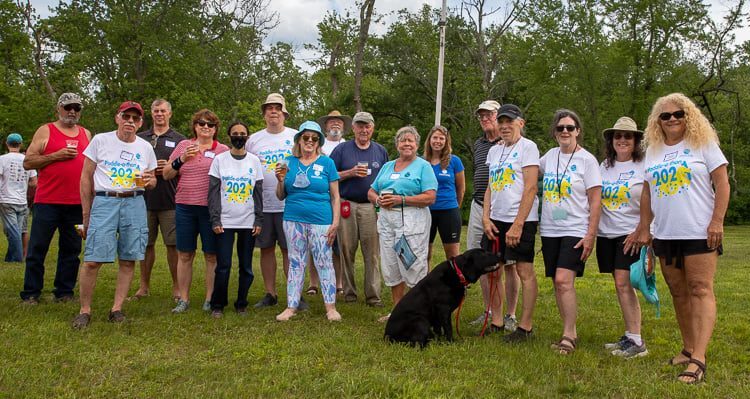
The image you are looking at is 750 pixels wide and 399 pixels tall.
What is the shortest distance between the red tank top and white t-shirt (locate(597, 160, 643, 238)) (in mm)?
5170

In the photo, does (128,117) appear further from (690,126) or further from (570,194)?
(690,126)

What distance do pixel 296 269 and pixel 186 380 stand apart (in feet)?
6.99

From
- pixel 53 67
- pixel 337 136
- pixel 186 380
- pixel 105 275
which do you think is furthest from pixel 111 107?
pixel 186 380

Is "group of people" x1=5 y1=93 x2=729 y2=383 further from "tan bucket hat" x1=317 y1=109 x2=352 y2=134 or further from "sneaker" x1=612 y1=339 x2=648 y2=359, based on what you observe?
"tan bucket hat" x1=317 y1=109 x2=352 y2=134

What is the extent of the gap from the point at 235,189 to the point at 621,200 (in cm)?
359

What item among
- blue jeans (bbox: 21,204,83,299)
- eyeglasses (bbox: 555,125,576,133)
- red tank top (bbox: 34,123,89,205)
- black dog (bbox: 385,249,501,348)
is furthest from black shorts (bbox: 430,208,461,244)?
blue jeans (bbox: 21,204,83,299)

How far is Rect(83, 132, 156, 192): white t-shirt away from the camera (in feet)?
17.9

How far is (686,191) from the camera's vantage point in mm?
4020

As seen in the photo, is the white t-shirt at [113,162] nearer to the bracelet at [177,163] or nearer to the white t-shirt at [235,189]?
the bracelet at [177,163]

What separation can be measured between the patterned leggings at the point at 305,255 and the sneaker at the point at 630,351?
270 cm

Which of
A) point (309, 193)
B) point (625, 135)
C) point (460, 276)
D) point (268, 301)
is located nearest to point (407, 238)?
point (460, 276)

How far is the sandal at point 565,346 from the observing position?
4687mm

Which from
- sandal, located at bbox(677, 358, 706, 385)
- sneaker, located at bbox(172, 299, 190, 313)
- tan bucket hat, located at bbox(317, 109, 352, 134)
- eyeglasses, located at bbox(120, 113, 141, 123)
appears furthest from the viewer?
tan bucket hat, located at bbox(317, 109, 352, 134)

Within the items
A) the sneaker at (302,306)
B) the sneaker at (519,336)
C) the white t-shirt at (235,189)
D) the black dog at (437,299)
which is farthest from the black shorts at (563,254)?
the white t-shirt at (235,189)
